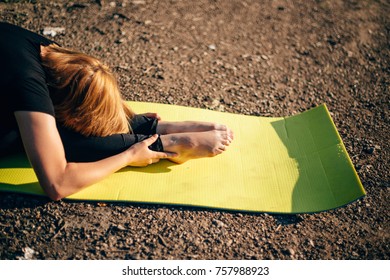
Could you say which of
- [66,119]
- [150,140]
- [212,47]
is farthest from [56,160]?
[212,47]

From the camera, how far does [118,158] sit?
98.9 inches

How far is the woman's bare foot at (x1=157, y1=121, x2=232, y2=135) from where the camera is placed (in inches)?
113

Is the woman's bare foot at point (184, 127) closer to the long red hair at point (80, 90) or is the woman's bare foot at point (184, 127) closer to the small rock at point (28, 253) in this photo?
→ the long red hair at point (80, 90)

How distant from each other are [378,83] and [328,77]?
518 mm

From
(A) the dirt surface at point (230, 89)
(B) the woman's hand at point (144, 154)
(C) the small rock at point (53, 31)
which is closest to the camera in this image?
(A) the dirt surface at point (230, 89)

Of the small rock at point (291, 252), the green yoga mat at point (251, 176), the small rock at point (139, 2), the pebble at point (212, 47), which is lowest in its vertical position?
the small rock at point (291, 252)

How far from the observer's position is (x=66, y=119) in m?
2.32

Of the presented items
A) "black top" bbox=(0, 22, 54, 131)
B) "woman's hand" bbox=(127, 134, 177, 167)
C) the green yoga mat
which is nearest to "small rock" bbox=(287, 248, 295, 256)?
the green yoga mat

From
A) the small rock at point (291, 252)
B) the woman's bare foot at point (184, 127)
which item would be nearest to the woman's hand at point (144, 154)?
the woman's bare foot at point (184, 127)

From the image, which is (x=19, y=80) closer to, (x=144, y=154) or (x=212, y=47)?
(x=144, y=154)

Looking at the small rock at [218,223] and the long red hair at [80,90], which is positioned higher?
the long red hair at [80,90]

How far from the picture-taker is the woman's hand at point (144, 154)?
2579 millimetres

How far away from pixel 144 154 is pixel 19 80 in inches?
36.4

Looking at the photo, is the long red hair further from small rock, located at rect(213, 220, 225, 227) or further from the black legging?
small rock, located at rect(213, 220, 225, 227)
